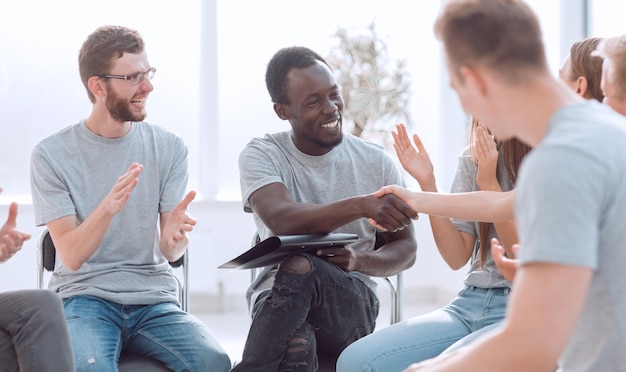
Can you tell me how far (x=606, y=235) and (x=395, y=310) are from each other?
1683 mm

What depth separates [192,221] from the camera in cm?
267

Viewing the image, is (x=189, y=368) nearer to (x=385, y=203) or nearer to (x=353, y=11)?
(x=385, y=203)

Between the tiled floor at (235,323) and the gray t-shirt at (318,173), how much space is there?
1.71 metres

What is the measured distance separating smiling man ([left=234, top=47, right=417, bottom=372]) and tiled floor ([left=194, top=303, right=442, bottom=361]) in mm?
1734

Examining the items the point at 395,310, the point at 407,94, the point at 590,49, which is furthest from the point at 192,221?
the point at 407,94

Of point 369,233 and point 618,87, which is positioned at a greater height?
point 618,87

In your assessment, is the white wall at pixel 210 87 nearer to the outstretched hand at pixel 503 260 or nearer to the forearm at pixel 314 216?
the forearm at pixel 314 216

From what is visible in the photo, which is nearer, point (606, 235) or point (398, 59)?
point (606, 235)

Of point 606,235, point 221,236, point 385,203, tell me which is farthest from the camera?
point 221,236

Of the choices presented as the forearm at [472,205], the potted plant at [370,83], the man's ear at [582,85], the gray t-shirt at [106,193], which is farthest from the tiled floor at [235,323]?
the man's ear at [582,85]

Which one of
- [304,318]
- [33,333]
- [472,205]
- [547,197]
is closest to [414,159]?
[472,205]

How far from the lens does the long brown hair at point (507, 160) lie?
2404mm

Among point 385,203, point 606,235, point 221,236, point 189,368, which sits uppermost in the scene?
point 606,235

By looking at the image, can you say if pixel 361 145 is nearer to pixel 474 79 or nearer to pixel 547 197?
pixel 474 79
